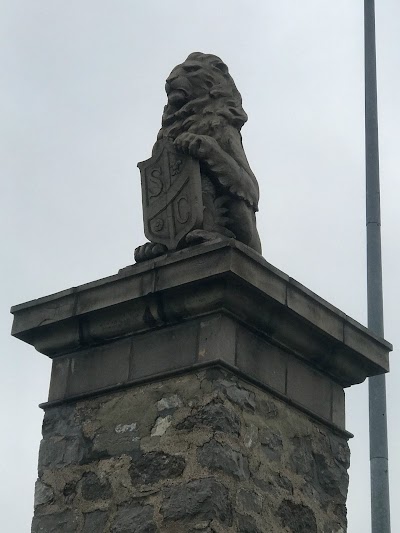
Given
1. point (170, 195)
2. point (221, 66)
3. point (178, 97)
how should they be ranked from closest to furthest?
point (170, 195), point (178, 97), point (221, 66)

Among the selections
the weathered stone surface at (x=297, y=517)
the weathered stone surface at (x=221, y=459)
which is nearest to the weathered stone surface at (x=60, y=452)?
the weathered stone surface at (x=221, y=459)

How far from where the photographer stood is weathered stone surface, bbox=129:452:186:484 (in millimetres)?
6551

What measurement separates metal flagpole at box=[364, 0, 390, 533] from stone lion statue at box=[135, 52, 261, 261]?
4116 mm

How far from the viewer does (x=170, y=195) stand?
7.27 meters

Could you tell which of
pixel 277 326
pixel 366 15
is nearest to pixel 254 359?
pixel 277 326

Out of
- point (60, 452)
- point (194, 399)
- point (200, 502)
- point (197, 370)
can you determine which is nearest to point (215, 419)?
point (194, 399)

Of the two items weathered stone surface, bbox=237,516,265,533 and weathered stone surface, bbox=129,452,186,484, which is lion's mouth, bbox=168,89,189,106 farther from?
weathered stone surface, bbox=237,516,265,533

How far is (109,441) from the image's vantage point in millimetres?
6879

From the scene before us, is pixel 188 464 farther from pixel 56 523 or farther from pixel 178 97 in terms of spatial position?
pixel 178 97

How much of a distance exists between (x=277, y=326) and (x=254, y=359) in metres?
0.20

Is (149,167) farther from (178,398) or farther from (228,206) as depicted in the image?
(178,398)

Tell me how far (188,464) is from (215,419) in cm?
22

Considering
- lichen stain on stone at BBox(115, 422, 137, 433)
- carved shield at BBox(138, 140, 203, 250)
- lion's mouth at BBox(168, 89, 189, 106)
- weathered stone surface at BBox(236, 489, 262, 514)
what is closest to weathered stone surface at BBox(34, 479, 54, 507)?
lichen stain on stone at BBox(115, 422, 137, 433)

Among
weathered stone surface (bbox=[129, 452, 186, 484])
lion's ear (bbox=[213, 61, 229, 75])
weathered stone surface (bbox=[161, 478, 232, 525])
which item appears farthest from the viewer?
lion's ear (bbox=[213, 61, 229, 75])
